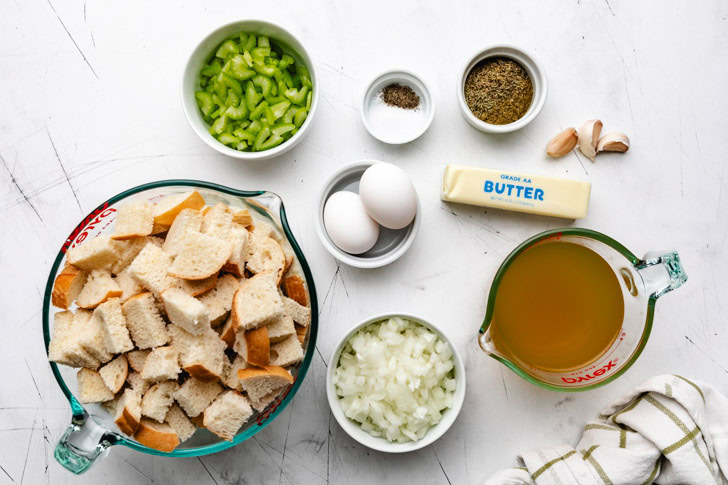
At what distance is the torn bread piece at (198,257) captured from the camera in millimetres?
1026

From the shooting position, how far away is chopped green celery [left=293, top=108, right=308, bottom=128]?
4.37 feet

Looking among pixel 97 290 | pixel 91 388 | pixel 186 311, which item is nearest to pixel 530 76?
pixel 186 311

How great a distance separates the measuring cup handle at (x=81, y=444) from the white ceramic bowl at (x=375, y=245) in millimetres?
609

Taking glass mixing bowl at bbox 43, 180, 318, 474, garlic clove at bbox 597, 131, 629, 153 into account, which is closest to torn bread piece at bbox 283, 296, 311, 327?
glass mixing bowl at bbox 43, 180, 318, 474

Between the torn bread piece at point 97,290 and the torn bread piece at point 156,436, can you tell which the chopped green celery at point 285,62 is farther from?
the torn bread piece at point 156,436

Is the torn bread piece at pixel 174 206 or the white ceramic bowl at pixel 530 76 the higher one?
the white ceramic bowl at pixel 530 76

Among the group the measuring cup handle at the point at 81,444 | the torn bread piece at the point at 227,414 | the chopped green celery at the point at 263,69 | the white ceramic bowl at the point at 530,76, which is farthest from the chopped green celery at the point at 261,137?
the measuring cup handle at the point at 81,444

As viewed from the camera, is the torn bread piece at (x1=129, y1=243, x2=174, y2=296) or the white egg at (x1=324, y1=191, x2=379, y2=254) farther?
the white egg at (x1=324, y1=191, x2=379, y2=254)

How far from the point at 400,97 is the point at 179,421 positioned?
902 millimetres

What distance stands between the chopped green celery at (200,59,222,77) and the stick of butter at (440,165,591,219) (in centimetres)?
61

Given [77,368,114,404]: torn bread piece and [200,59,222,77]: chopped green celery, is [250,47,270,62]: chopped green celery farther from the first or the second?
[77,368,114,404]: torn bread piece

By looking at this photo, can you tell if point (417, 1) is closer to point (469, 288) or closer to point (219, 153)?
point (219, 153)

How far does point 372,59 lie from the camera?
1.41 meters

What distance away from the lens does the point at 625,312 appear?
4.18 feet
